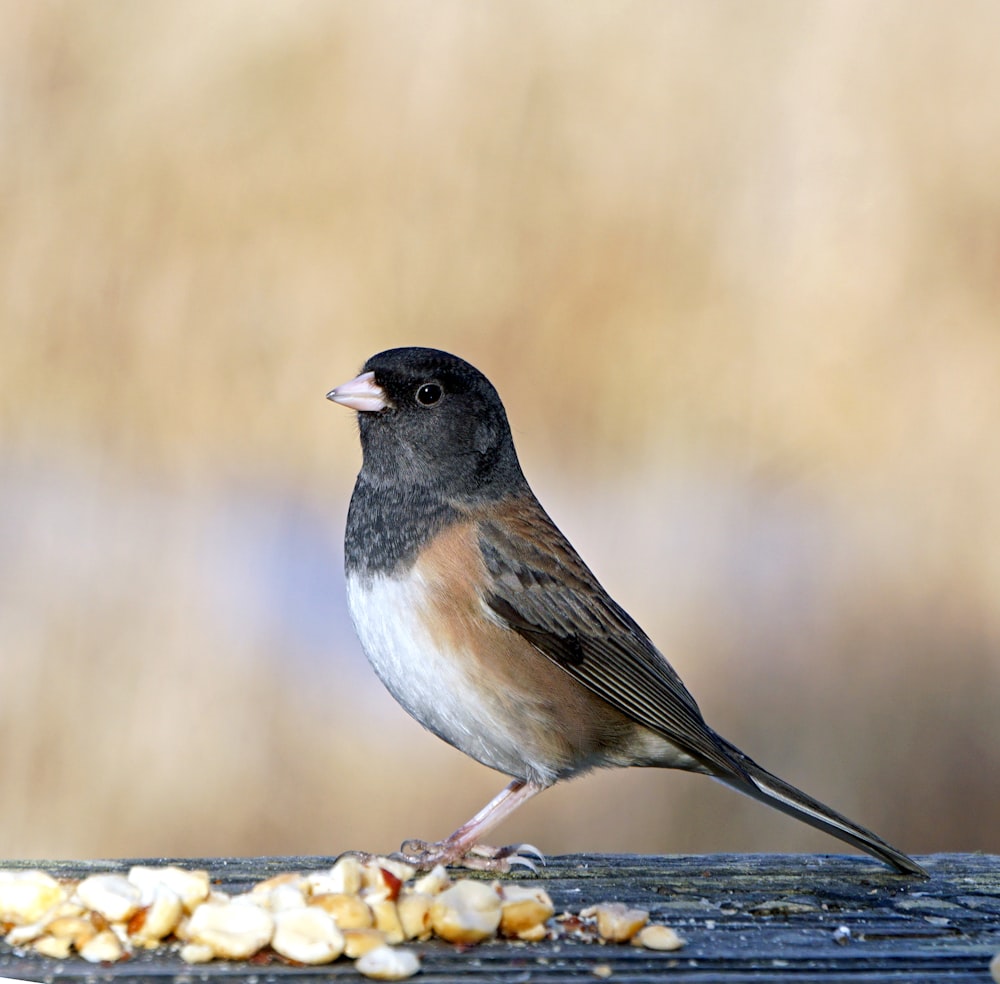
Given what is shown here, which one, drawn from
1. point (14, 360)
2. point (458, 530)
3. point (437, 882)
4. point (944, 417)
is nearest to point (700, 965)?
point (437, 882)

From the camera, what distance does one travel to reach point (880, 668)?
3.00m

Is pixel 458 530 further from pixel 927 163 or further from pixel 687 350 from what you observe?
pixel 927 163

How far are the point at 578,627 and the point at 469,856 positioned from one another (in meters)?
0.44

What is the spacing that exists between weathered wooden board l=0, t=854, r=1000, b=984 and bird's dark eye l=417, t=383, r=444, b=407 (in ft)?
2.65

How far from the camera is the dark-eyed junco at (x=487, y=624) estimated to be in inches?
86.6

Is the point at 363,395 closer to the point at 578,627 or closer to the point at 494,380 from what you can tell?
the point at 578,627

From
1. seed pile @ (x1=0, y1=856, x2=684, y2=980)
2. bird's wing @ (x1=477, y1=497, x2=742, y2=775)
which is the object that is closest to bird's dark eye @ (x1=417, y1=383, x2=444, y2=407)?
bird's wing @ (x1=477, y1=497, x2=742, y2=775)

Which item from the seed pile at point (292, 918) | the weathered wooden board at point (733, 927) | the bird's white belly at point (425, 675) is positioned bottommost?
the weathered wooden board at point (733, 927)

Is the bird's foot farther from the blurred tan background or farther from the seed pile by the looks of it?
the blurred tan background

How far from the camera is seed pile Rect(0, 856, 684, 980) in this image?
144 cm

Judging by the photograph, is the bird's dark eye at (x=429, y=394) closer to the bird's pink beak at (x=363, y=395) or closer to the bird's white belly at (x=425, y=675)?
the bird's pink beak at (x=363, y=395)

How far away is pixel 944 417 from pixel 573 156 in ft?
3.45

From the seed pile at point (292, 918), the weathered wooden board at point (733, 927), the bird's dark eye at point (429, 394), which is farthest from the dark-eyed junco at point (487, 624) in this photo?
the seed pile at point (292, 918)

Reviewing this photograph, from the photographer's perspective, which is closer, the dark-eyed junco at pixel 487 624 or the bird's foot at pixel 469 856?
the bird's foot at pixel 469 856
